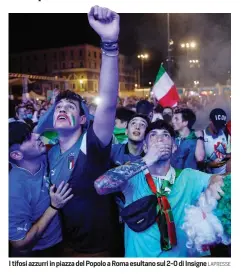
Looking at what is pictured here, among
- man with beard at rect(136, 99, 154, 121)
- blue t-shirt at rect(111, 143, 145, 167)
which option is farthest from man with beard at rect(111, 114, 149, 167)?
man with beard at rect(136, 99, 154, 121)

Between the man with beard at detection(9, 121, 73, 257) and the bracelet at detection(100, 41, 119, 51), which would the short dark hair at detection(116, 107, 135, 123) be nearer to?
the bracelet at detection(100, 41, 119, 51)

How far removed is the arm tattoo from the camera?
2832 millimetres

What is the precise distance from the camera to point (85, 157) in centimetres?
287

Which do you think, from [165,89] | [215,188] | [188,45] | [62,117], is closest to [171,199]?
[215,188]

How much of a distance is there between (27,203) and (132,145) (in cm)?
96

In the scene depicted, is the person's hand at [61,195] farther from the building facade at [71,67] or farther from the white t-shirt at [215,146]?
the white t-shirt at [215,146]

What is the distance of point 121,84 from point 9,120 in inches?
38.7

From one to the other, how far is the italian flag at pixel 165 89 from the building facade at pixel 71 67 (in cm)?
20

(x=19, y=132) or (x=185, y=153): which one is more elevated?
(x=19, y=132)

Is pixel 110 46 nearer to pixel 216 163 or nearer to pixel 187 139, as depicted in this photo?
pixel 187 139

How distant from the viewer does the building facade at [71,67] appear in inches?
115

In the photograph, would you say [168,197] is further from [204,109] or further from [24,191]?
[24,191]

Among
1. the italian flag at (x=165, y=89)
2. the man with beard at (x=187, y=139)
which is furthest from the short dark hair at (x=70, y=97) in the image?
the man with beard at (x=187, y=139)

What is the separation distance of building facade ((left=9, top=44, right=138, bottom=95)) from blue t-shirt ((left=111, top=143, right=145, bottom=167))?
48cm
